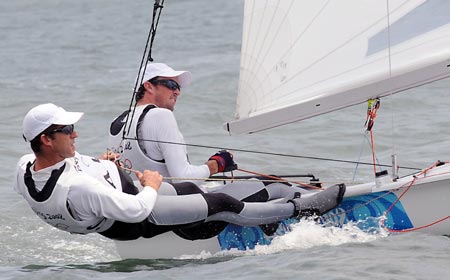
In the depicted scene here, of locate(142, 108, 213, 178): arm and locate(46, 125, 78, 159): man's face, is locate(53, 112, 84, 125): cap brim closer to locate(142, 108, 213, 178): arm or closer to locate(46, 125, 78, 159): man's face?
locate(46, 125, 78, 159): man's face

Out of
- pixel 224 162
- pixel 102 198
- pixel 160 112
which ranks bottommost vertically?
pixel 102 198

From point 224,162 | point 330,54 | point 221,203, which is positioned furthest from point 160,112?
point 330,54

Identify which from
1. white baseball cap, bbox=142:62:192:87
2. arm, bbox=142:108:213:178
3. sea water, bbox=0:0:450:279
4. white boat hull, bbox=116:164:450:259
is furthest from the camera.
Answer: white baseball cap, bbox=142:62:192:87

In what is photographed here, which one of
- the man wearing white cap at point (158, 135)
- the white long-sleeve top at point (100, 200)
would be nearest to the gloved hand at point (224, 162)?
the man wearing white cap at point (158, 135)

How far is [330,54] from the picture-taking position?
5012mm

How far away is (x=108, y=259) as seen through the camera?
17.6ft

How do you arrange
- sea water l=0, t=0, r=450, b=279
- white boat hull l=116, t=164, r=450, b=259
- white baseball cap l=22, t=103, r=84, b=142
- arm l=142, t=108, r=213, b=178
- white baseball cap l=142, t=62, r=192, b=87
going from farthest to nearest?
white baseball cap l=142, t=62, r=192, b=87 → arm l=142, t=108, r=213, b=178 → white boat hull l=116, t=164, r=450, b=259 → sea water l=0, t=0, r=450, b=279 → white baseball cap l=22, t=103, r=84, b=142

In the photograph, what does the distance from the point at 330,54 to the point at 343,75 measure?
0.12 metres

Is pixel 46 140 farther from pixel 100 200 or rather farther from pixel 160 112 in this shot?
pixel 160 112

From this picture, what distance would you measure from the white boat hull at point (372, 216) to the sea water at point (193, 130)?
0.15ft

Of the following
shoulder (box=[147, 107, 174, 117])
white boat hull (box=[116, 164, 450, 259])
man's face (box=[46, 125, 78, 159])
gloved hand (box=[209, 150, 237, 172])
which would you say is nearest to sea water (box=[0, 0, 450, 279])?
white boat hull (box=[116, 164, 450, 259])

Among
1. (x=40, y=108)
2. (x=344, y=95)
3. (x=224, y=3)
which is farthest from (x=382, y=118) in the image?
(x=224, y=3)

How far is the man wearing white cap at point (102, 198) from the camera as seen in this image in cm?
459

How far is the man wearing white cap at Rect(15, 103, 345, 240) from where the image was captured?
4594 millimetres
